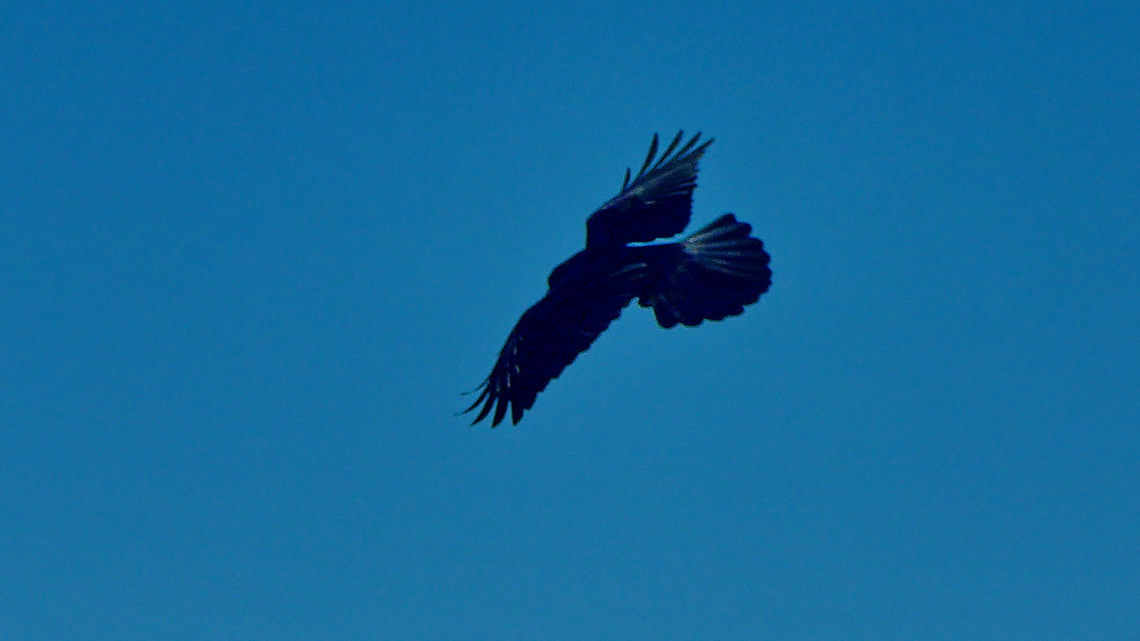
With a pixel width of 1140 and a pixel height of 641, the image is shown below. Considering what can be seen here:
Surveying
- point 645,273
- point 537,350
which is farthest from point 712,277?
point 537,350

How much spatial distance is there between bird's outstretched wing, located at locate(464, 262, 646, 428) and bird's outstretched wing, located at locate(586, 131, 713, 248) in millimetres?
1423

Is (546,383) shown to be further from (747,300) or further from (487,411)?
(747,300)

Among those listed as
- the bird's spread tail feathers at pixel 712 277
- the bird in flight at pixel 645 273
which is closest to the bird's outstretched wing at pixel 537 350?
the bird in flight at pixel 645 273

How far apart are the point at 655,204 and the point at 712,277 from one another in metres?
0.88

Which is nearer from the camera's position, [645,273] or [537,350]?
[537,350]

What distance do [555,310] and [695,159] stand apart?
2647mm

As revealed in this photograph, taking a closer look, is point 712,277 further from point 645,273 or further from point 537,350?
point 537,350

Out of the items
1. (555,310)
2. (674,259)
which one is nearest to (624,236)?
(674,259)

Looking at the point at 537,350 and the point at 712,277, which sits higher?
the point at 712,277

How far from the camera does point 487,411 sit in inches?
536

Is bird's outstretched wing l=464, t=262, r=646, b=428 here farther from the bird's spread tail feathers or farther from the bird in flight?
the bird's spread tail feathers

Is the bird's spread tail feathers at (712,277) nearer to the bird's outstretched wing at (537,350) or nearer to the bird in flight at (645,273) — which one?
the bird in flight at (645,273)

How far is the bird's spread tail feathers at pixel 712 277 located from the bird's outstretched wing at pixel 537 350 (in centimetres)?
152

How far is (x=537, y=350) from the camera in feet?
44.4
